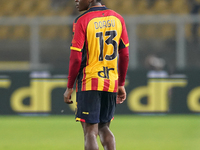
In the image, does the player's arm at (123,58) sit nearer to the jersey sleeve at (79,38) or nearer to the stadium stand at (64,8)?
the jersey sleeve at (79,38)

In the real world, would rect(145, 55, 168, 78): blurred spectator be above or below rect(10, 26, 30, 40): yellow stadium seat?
below

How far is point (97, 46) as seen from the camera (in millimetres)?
3639

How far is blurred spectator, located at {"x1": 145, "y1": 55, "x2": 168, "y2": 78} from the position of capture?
8.92m

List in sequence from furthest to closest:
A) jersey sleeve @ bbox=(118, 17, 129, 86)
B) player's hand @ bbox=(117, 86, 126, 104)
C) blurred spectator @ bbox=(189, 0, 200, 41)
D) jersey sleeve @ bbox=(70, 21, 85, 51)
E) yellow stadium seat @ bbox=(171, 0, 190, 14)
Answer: yellow stadium seat @ bbox=(171, 0, 190, 14) → blurred spectator @ bbox=(189, 0, 200, 41) → player's hand @ bbox=(117, 86, 126, 104) → jersey sleeve @ bbox=(118, 17, 129, 86) → jersey sleeve @ bbox=(70, 21, 85, 51)

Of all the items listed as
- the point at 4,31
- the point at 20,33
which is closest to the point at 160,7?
the point at 20,33

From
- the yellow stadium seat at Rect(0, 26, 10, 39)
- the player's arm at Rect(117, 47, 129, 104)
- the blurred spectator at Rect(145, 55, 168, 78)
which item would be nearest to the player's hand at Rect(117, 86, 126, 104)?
the player's arm at Rect(117, 47, 129, 104)

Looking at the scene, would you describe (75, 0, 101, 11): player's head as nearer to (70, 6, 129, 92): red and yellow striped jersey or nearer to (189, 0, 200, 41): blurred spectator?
(70, 6, 129, 92): red and yellow striped jersey

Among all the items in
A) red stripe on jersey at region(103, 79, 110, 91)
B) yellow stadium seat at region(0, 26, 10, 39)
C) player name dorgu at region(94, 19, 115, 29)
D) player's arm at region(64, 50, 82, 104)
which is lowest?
red stripe on jersey at region(103, 79, 110, 91)

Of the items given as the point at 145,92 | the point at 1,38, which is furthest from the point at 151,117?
the point at 1,38

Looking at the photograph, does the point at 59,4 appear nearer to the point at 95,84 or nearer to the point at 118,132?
the point at 118,132

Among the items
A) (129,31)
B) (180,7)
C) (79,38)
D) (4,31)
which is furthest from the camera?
(180,7)

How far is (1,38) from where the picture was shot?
37.0 ft

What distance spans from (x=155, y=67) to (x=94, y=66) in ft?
20.2

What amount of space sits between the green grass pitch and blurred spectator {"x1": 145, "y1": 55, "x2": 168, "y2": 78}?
90 centimetres
